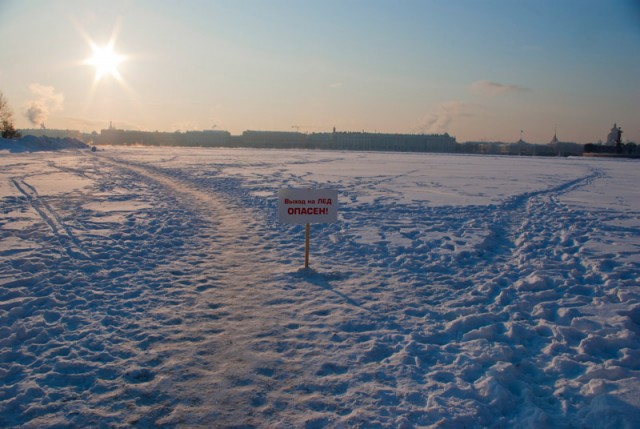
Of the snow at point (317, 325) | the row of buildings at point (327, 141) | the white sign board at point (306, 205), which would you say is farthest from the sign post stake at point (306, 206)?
the row of buildings at point (327, 141)

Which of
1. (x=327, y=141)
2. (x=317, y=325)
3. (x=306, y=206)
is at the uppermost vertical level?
(x=327, y=141)

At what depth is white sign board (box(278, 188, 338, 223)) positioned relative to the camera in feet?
22.3

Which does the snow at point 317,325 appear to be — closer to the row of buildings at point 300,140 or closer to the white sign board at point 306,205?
the white sign board at point 306,205

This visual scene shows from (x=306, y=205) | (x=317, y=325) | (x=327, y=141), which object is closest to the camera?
(x=317, y=325)

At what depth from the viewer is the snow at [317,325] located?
3.36 meters

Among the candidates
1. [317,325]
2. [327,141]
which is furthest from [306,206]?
[327,141]

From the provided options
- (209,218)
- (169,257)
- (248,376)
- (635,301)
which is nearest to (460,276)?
(635,301)

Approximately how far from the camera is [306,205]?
22.6 feet

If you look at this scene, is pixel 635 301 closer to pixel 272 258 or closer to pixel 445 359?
pixel 445 359

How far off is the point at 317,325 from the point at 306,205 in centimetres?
252

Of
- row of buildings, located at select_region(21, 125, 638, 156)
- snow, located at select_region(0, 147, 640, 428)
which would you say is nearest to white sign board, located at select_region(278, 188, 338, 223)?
snow, located at select_region(0, 147, 640, 428)

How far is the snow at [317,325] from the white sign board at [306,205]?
88 cm

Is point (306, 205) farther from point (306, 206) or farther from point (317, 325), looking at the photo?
point (317, 325)

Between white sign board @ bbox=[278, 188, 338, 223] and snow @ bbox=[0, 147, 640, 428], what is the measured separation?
2.90 feet
